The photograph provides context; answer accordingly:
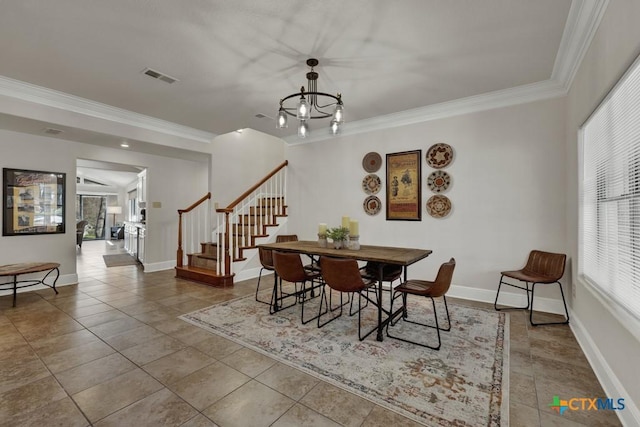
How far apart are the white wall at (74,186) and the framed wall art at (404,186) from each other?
371cm

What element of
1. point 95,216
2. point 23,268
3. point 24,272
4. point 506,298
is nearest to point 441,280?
point 506,298

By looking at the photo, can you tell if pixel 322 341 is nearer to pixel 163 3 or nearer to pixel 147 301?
A: pixel 147 301

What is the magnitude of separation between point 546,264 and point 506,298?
685 millimetres

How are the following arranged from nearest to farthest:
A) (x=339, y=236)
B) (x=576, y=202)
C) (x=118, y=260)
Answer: (x=576, y=202)
(x=339, y=236)
(x=118, y=260)

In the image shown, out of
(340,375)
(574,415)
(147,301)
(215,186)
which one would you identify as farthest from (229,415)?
(215,186)

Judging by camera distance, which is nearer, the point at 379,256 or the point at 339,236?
the point at 379,256

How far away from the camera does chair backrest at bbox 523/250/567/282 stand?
320 centimetres

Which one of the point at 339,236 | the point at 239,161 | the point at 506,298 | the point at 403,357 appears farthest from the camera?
the point at 239,161

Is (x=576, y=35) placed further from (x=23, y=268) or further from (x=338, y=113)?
(x=23, y=268)

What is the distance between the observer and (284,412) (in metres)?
1.78

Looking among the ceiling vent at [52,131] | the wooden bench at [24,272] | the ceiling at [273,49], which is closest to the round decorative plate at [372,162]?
the ceiling at [273,49]

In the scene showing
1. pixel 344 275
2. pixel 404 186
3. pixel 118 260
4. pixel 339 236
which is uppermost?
pixel 404 186

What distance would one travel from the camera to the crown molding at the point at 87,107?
11.2ft

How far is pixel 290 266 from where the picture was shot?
10.6ft
